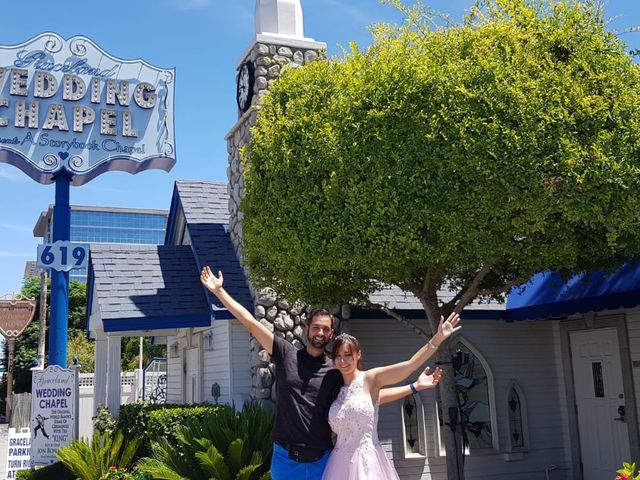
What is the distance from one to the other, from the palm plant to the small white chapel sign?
523mm

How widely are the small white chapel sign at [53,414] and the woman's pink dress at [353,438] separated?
770cm

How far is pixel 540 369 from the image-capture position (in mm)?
13195

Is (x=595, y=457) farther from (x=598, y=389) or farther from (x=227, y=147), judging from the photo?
(x=227, y=147)

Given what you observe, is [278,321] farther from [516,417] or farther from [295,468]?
[295,468]

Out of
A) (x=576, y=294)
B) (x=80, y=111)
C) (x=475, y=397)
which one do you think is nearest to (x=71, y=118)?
(x=80, y=111)

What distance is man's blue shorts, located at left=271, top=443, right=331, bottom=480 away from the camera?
5.19 m

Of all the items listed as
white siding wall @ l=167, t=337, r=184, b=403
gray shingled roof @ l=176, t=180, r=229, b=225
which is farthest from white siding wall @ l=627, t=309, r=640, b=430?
white siding wall @ l=167, t=337, r=184, b=403

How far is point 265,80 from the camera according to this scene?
1258cm

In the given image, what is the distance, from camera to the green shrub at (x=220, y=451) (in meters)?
8.67

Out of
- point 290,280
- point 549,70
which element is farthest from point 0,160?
point 549,70

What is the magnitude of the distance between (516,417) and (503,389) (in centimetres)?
55

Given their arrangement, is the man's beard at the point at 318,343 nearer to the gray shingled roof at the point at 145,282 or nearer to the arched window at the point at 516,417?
the gray shingled roof at the point at 145,282

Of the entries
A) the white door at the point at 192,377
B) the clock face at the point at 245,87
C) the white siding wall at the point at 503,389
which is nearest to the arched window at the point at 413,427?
the white siding wall at the point at 503,389

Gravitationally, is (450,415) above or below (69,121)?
below
